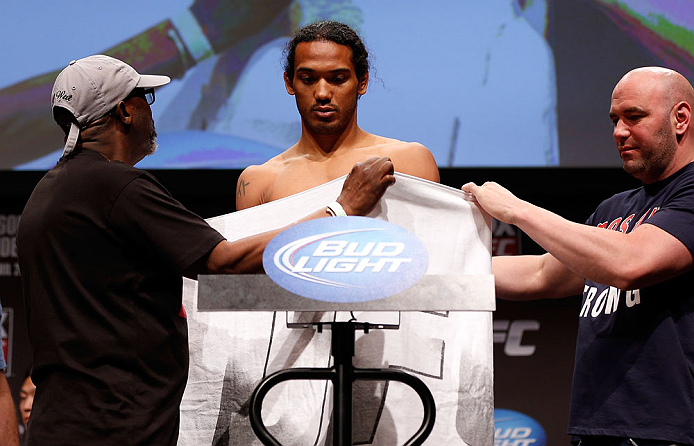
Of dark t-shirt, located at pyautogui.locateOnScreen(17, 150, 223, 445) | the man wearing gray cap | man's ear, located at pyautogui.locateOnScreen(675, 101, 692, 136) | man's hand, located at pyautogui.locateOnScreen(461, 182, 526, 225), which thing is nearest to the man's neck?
man's hand, located at pyautogui.locateOnScreen(461, 182, 526, 225)

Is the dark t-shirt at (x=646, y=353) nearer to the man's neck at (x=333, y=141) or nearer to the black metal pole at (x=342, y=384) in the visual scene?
the man's neck at (x=333, y=141)

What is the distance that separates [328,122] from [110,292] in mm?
852

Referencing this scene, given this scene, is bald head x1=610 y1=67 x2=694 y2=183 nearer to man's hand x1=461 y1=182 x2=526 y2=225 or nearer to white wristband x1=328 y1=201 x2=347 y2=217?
man's hand x1=461 y1=182 x2=526 y2=225

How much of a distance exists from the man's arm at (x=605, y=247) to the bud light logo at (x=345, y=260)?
70cm

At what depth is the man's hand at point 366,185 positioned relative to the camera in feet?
5.49

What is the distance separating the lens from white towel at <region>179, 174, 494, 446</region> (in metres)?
1.92

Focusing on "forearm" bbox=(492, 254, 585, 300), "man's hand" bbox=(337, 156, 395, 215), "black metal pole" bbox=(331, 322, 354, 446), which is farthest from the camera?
"forearm" bbox=(492, 254, 585, 300)

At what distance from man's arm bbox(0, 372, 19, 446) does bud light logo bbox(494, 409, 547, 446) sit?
249 cm

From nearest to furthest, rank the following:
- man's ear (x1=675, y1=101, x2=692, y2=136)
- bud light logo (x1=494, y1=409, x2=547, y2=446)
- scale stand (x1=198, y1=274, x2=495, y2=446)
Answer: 1. scale stand (x1=198, y1=274, x2=495, y2=446)
2. man's ear (x1=675, y1=101, x2=692, y2=136)
3. bud light logo (x1=494, y1=409, x2=547, y2=446)

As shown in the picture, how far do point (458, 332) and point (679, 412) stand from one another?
1.86ft

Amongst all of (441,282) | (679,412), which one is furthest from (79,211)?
(679,412)

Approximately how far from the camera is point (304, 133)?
224cm

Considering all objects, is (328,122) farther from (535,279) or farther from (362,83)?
(535,279)

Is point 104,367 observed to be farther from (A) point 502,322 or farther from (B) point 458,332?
(A) point 502,322
